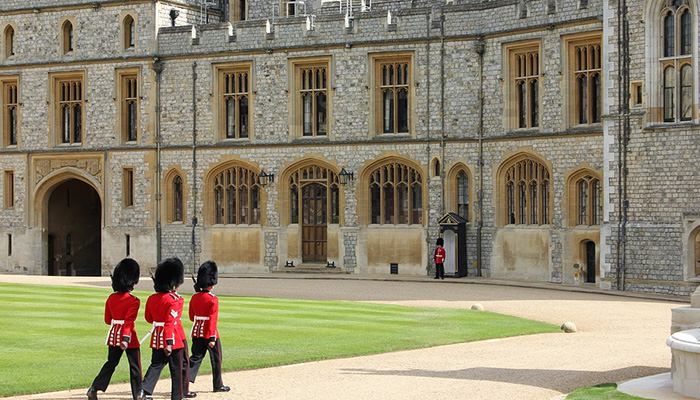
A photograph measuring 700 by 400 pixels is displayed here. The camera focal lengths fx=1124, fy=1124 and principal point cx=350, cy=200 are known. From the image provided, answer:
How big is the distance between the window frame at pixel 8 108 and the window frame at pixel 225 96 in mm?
6961

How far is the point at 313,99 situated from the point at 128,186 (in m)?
6.58

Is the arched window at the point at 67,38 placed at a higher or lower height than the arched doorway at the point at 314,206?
higher

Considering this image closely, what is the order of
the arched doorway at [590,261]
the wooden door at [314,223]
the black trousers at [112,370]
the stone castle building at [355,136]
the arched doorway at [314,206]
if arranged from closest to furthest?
the black trousers at [112,370]
the stone castle building at [355,136]
the arched doorway at [590,261]
the arched doorway at [314,206]
the wooden door at [314,223]

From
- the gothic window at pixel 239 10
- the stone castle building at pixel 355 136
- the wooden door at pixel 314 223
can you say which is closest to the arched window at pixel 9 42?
the stone castle building at pixel 355 136

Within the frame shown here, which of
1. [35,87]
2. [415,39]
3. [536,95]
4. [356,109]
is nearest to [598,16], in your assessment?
[536,95]

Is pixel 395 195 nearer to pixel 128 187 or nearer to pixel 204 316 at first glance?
pixel 128 187

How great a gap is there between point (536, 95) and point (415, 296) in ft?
25.0

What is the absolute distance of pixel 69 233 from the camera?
121 ft

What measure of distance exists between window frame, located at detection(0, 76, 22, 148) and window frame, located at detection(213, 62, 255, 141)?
6.96 meters

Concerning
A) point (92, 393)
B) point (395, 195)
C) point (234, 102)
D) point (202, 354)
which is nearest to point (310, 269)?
point (395, 195)

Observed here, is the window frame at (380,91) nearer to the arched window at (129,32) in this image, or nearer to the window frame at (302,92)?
the window frame at (302,92)

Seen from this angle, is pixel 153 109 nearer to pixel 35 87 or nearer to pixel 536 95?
pixel 35 87

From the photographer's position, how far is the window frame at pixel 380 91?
3095cm

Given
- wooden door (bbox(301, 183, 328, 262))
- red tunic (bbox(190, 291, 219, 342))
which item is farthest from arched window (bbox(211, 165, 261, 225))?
red tunic (bbox(190, 291, 219, 342))
